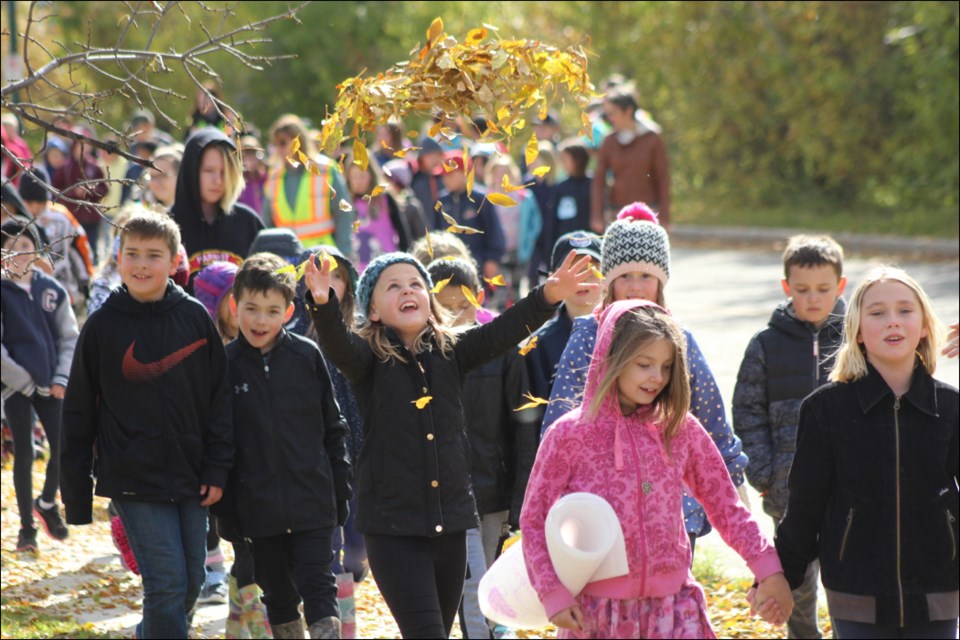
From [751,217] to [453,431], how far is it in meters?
24.8

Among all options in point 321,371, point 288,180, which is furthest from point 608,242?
point 288,180

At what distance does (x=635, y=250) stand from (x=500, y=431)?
1.26 meters

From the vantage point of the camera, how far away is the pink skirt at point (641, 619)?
4.57m

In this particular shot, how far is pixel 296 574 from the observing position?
6.37 metres

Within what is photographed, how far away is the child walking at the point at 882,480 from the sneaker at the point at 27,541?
579 centimetres

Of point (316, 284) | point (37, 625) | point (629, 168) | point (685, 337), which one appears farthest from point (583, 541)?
point (629, 168)

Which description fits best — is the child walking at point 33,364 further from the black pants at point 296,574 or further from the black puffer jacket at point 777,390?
the black puffer jacket at point 777,390

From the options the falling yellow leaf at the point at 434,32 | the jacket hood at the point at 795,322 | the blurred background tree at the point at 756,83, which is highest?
the blurred background tree at the point at 756,83

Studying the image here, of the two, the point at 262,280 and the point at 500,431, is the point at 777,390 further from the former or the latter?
the point at 262,280

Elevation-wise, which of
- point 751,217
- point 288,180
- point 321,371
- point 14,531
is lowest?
point 14,531

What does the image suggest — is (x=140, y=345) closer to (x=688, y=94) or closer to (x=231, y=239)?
(x=231, y=239)

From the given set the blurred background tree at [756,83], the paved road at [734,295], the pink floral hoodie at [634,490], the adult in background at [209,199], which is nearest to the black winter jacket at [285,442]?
the pink floral hoodie at [634,490]

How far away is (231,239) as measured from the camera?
8.74 meters

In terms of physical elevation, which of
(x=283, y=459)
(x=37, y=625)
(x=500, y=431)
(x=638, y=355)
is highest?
(x=638, y=355)
